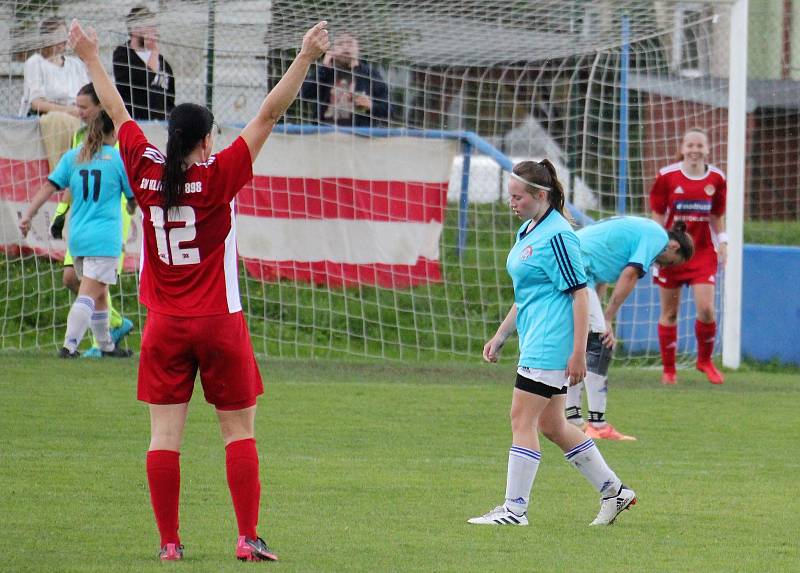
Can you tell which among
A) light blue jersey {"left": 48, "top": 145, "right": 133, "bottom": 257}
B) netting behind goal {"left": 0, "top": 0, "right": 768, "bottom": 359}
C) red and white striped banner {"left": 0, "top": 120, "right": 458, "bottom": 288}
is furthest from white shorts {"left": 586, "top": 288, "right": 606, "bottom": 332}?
red and white striped banner {"left": 0, "top": 120, "right": 458, "bottom": 288}

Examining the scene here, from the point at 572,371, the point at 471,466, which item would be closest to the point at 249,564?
the point at 572,371

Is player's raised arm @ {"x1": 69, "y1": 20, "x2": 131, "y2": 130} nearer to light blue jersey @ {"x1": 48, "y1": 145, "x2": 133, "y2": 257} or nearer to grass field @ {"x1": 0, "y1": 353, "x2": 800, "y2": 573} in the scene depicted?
grass field @ {"x1": 0, "y1": 353, "x2": 800, "y2": 573}

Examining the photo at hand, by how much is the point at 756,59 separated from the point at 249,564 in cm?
1870

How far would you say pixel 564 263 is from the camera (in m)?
6.17

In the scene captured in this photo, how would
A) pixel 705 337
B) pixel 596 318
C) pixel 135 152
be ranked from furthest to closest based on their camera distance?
pixel 705 337 → pixel 596 318 → pixel 135 152

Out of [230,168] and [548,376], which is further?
[548,376]

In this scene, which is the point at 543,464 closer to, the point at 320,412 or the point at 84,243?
the point at 320,412

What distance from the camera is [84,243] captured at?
37.2 ft

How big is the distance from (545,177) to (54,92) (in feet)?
28.8

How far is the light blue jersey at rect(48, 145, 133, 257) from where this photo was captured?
1129 cm

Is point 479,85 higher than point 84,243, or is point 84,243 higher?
point 479,85

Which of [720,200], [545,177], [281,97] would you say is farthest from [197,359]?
[720,200]

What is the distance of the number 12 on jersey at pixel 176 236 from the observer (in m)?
Answer: 5.27

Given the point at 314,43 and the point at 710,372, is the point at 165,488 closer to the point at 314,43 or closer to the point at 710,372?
the point at 314,43
